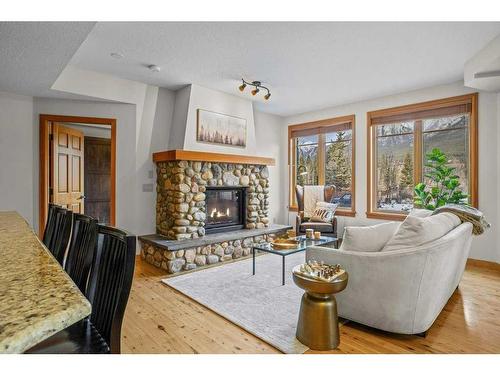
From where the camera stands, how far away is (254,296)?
295 cm

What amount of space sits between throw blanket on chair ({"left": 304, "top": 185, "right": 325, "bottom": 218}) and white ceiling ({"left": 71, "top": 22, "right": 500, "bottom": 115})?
1762 millimetres

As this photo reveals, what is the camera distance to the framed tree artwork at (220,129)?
4629mm

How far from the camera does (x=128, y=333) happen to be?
2238mm

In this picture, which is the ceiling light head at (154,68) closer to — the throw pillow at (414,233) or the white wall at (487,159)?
the throw pillow at (414,233)

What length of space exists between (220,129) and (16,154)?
2769 millimetres

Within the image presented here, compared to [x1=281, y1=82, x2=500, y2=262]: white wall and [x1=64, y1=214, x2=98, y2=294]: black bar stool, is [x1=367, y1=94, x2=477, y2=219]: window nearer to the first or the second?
[x1=281, y1=82, x2=500, y2=262]: white wall

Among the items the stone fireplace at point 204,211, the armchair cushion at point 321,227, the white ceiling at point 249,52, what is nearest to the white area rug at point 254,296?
the stone fireplace at point 204,211

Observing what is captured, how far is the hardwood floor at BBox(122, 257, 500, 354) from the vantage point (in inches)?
80.0

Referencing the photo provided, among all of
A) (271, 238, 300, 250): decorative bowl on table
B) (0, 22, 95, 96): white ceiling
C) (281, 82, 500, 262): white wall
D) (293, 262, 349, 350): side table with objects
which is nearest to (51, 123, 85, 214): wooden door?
(0, 22, 95, 96): white ceiling

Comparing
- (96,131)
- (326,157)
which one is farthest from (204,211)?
(96,131)

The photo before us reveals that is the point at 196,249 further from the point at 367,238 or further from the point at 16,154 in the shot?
the point at 16,154

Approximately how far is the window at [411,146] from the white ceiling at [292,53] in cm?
44

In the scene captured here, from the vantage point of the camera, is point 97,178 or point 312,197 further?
point 97,178
